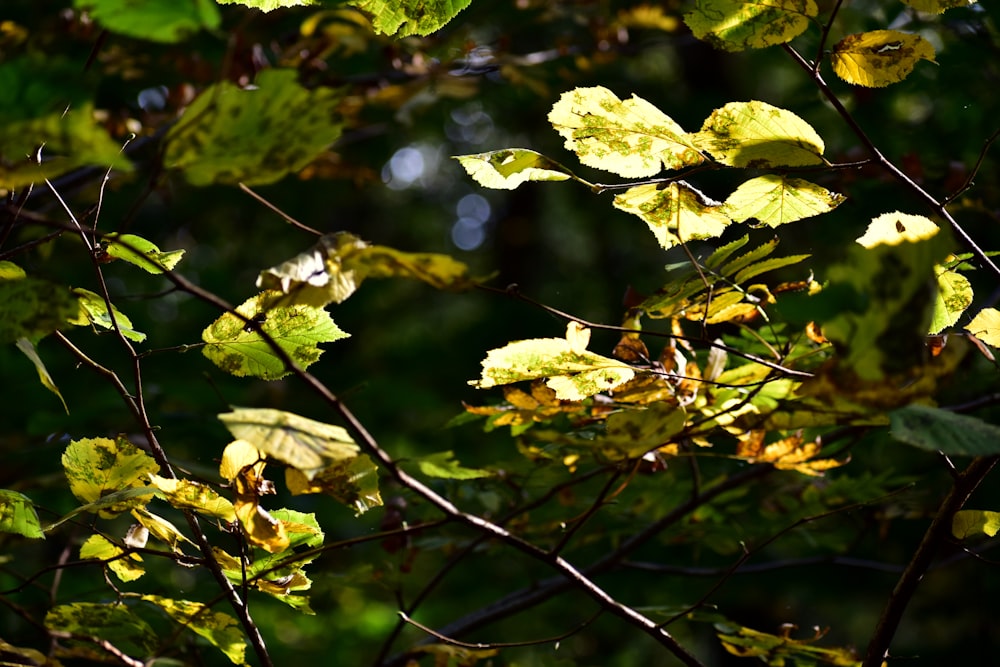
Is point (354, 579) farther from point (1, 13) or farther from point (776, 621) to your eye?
point (776, 621)

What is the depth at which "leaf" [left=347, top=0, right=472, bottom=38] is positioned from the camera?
85cm

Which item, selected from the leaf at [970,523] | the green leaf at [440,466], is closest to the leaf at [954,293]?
the leaf at [970,523]

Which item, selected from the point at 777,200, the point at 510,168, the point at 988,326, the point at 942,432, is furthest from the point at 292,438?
the point at 988,326

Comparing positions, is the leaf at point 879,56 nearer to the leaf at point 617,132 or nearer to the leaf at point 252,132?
the leaf at point 617,132

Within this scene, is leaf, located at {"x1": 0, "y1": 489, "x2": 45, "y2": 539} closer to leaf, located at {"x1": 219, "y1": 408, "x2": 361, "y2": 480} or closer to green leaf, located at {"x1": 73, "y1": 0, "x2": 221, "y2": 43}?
leaf, located at {"x1": 219, "y1": 408, "x2": 361, "y2": 480}

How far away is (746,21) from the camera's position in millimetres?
782

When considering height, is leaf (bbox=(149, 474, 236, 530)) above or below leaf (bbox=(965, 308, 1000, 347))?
below

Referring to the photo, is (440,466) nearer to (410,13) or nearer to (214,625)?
(214,625)

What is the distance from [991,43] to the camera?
176cm

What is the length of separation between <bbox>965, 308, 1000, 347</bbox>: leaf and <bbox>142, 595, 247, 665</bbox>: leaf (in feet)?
2.63

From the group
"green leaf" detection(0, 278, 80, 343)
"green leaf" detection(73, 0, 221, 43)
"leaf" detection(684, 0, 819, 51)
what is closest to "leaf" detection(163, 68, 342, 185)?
"green leaf" detection(73, 0, 221, 43)

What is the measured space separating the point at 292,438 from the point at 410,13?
1.60 ft

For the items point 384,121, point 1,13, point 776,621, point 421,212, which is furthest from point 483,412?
point 421,212

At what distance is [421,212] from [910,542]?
648 cm
